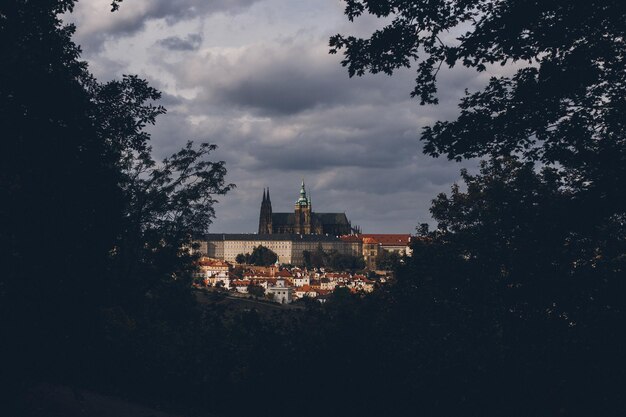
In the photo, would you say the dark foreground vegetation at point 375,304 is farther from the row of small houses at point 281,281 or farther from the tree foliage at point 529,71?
the row of small houses at point 281,281

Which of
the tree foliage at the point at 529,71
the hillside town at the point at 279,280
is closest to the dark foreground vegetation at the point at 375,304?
the tree foliage at the point at 529,71

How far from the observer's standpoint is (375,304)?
532 inches

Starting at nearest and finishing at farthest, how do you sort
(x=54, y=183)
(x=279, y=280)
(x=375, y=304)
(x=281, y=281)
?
(x=54, y=183) < (x=375, y=304) < (x=281, y=281) < (x=279, y=280)

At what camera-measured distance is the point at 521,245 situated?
13281 millimetres

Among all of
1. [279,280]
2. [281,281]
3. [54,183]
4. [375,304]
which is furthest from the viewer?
A: [279,280]

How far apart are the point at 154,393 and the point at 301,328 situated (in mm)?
3169

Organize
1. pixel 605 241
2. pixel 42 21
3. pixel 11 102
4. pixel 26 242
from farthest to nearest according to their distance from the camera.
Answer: pixel 605 241, pixel 42 21, pixel 11 102, pixel 26 242

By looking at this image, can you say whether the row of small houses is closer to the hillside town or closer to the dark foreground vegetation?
Result: the hillside town

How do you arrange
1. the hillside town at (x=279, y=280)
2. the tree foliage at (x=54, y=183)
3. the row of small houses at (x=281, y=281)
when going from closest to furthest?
the tree foliage at (x=54, y=183)
the hillside town at (x=279, y=280)
the row of small houses at (x=281, y=281)

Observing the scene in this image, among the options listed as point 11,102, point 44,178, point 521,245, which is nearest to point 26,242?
point 44,178

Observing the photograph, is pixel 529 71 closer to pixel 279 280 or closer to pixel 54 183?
pixel 54 183

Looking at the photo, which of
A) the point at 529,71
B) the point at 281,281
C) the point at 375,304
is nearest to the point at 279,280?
the point at 281,281

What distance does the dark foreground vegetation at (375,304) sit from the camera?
841 cm

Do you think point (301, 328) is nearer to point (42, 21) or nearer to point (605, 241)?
point (605, 241)
